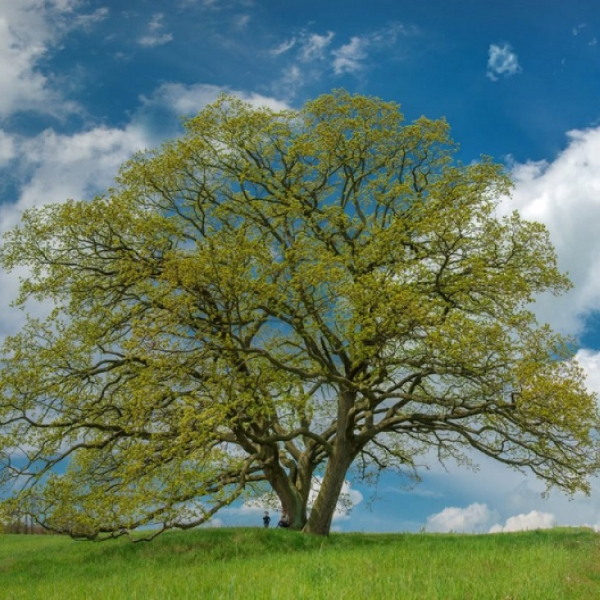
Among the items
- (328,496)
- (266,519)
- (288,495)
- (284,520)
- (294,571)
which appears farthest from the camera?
(266,519)

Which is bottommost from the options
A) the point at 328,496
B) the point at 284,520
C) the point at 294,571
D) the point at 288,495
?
the point at 294,571

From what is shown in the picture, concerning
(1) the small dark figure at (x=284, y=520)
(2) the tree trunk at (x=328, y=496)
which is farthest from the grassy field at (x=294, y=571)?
(1) the small dark figure at (x=284, y=520)

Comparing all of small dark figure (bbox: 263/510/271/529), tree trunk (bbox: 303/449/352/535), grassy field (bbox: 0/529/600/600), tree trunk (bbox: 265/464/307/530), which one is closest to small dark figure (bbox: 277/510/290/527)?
tree trunk (bbox: 265/464/307/530)

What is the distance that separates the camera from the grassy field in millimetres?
10266

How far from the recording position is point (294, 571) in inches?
512

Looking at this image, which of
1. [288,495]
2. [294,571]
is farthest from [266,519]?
[294,571]

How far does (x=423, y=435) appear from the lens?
29906mm

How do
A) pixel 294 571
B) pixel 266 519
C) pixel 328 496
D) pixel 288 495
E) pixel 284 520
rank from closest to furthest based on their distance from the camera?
pixel 294 571 → pixel 328 496 → pixel 288 495 → pixel 284 520 → pixel 266 519

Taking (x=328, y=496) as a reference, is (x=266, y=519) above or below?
below

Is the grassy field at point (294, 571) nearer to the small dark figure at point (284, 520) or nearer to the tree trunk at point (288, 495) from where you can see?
the tree trunk at point (288, 495)

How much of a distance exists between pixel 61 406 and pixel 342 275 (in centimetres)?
1138

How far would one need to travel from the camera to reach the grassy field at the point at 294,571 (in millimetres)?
10266

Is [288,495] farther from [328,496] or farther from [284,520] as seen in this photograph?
[328,496]

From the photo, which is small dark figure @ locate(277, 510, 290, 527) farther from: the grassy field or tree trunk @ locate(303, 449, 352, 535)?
the grassy field
